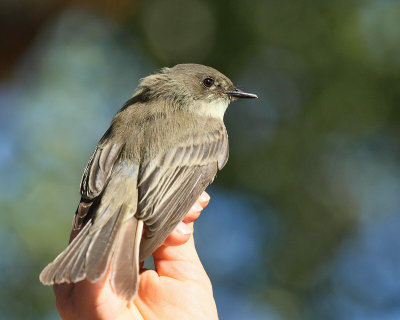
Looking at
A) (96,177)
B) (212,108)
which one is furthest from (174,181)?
(212,108)

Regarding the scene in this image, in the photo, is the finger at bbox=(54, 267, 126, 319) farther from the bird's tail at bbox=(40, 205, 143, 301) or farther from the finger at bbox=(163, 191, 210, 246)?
the finger at bbox=(163, 191, 210, 246)

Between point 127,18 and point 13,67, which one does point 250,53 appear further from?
point 13,67

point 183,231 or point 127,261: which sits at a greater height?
point 183,231

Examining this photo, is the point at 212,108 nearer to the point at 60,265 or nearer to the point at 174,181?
the point at 174,181

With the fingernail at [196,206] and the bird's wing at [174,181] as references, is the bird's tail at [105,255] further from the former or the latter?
the fingernail at [196,206]

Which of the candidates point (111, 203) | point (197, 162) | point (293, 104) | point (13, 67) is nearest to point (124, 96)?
point (293, 104)

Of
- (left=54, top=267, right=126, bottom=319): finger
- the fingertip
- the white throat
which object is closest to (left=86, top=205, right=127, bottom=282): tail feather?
(left=54, top=267, right=126, bottom=319): finger
